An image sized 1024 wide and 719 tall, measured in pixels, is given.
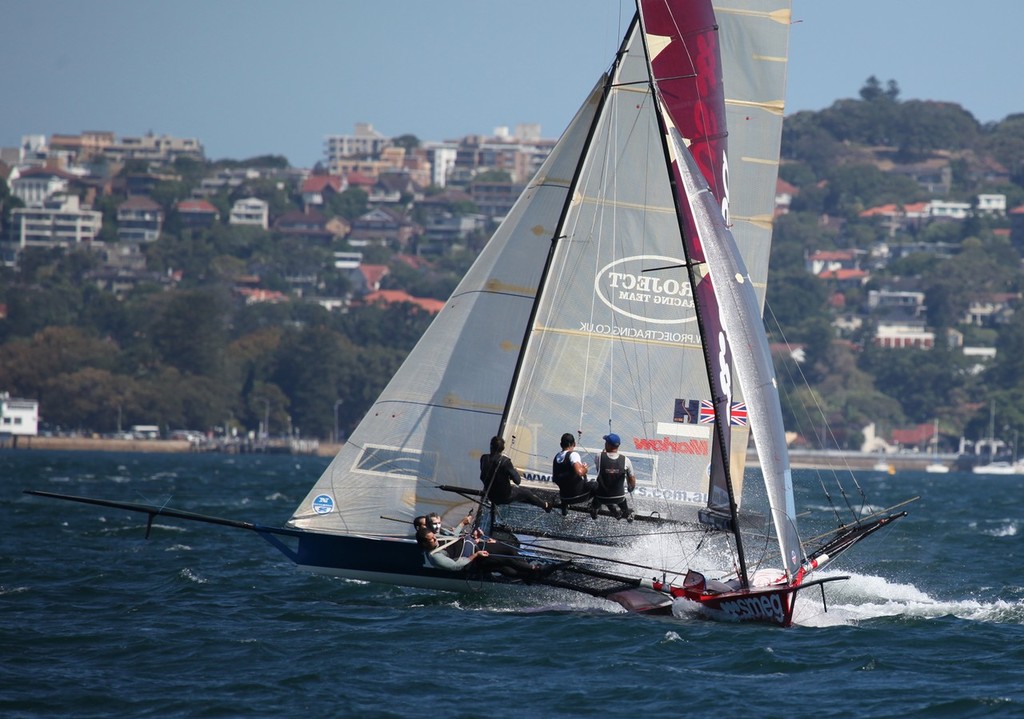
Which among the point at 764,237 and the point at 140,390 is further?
the point at 140,390

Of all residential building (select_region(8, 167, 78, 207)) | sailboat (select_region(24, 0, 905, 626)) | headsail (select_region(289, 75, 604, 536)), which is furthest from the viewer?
residential building (select_region(8, 167, 78, 207))

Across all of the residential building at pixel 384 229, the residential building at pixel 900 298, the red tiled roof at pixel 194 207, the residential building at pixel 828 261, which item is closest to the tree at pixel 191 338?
the residential building at pixel 900 298

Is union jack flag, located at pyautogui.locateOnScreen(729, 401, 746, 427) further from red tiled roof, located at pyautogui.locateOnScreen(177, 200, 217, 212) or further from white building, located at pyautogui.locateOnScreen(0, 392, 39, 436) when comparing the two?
red tiled roof, located at pyautogui.locateOnScreen(177, 200, 217, 212)

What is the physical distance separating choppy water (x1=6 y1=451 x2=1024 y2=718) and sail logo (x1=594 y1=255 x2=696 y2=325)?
296 centimetres

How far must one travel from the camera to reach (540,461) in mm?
17047

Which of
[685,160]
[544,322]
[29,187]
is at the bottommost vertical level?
[544,322]

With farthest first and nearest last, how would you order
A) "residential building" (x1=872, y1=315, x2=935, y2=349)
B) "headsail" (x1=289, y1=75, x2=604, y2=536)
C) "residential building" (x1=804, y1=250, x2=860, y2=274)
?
"residential building" (x1=804, y1=250, x2=860, y2=274)
"residential building" (x1=872, y1=315, x2=935, y2=349)
"headsail" (x1=289, y1=75, x2=604, y2=536)

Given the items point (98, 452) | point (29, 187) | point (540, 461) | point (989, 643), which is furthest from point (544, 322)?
point (29, 187)

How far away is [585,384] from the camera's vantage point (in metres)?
17.1

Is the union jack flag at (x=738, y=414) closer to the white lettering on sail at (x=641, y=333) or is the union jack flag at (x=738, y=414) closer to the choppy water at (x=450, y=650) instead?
the white lettering on sail at (x=641, y=333)

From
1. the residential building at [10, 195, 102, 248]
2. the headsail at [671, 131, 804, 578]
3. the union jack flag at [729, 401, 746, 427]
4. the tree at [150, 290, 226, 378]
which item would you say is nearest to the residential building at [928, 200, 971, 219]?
the residential building at [10, 195, 102, 248]

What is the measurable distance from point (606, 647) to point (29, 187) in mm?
192232

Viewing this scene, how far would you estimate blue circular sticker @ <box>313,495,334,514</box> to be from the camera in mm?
16688

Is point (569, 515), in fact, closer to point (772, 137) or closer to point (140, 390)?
point (772, 137)
